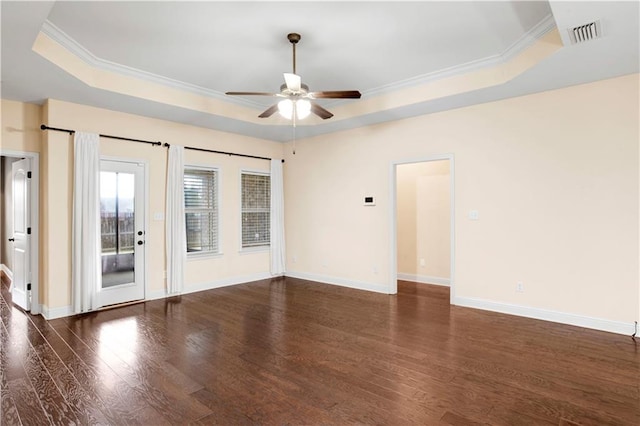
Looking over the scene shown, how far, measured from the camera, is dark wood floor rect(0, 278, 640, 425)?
2.29m

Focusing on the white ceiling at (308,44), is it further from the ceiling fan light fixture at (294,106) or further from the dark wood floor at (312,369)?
the dark wood floor at (312,369)

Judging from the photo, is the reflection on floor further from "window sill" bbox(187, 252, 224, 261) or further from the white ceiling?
the white ceiling

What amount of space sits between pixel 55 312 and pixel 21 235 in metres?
1.40

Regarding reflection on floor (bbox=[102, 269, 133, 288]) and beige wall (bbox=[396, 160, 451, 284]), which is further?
beige wall (bbox=[396, 160, 451, 284])

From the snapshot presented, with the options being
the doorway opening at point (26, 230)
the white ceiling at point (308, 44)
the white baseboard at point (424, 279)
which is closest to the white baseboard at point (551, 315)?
the white baseboard at point (424, 279)

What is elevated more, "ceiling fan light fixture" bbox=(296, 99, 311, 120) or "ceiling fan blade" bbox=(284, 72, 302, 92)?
"ceiling fan blade" bbox=(284, 72, 302, 92)

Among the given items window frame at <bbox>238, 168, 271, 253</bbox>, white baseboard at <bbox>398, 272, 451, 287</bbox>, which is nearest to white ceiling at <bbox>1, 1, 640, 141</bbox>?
window frame at <bbox>238, 168, 271, 253</bbox>

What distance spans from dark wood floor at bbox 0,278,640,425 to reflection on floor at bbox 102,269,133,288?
500mm

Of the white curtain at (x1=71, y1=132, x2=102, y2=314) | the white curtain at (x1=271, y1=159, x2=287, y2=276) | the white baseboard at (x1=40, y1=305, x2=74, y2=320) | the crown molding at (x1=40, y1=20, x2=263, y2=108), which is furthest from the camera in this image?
the white curtain at (x1=271, y1=159, x2=287, y2=276)

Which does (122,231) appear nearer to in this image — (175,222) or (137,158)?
(175,222)

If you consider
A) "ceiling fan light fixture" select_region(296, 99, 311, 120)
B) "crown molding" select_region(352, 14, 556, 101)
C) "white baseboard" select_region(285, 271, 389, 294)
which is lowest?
"white baseboard" select_region(285, 271, 389, 294)

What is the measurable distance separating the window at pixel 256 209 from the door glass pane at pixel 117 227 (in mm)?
2056

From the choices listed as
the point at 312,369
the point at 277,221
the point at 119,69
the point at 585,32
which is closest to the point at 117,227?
the point at 119,69

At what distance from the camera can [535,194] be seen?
4293mm
